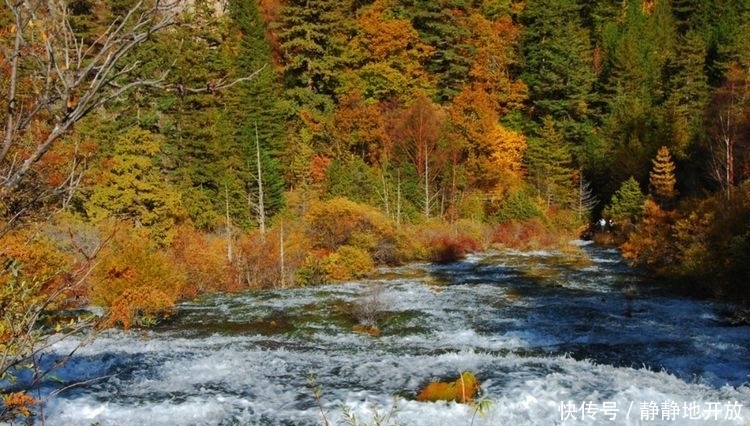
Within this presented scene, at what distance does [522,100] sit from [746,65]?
14889 mm

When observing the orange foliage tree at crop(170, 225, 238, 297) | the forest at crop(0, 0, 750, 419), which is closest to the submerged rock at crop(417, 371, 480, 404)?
the forest at crop(0, 0, 750, 419)

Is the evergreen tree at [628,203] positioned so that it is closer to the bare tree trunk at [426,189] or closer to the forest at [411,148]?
the forest at [411,148]

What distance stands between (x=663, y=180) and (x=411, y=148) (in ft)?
47.4

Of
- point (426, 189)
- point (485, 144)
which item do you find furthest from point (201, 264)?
point (485, 144)

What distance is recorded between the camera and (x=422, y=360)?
35.2ft

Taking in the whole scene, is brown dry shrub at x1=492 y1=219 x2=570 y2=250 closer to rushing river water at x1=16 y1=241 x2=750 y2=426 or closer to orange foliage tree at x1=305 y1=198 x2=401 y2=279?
orange foliage tree at x1=305 y1=198 x2=401 y2=279

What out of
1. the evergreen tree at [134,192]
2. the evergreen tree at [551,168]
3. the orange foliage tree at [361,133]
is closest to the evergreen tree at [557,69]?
the evergreen tree at [551,168]

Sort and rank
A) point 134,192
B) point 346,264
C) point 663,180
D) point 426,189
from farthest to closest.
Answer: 1. point 426,189
2. point 663,180
3. point 134,192
4. point 346,264

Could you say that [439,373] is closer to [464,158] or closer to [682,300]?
[682,300]

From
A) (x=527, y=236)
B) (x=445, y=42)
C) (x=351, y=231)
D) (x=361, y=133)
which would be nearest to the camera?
(x=351, y=231)

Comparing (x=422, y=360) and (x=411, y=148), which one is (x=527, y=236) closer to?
(x=411, y=148)

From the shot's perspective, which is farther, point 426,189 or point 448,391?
point 426,189

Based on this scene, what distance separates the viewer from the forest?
70.2 ft

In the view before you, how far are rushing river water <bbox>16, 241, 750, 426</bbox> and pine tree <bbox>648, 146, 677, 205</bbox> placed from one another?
14.1 metres
